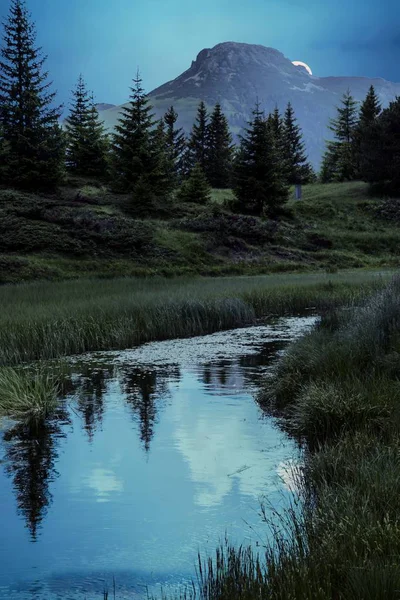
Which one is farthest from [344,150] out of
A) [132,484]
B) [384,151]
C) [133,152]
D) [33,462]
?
[132,484]

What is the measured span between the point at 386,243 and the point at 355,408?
142 feet

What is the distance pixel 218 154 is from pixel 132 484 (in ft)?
238

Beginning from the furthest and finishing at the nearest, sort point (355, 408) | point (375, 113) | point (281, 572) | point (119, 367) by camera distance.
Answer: point (375, 113), point (119, 367), point (355, 408), point (281, 572)

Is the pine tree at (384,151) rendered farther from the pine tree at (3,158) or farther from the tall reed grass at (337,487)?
the tall reed grass at (337,487)

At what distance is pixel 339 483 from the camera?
6445 millimetres

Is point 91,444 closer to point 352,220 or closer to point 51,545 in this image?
point 51,545

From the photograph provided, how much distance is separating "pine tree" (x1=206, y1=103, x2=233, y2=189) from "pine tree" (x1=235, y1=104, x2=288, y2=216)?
78.9ft

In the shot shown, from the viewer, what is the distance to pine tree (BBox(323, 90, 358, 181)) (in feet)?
249

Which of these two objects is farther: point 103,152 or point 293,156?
point 293,156

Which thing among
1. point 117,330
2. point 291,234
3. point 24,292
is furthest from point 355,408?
point 291,234

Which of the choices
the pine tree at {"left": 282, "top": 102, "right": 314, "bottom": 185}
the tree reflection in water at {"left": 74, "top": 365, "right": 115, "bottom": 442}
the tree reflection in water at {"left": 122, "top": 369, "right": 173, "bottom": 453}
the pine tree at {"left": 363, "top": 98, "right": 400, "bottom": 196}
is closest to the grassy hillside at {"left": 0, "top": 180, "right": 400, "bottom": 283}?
the pine tree at {"left": 363, "top": 98, "right": 400, "bottom": 196}

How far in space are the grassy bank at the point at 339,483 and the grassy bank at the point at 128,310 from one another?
5653mm

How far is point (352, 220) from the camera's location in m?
55.3

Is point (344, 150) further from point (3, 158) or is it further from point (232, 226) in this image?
point (3, 158)
